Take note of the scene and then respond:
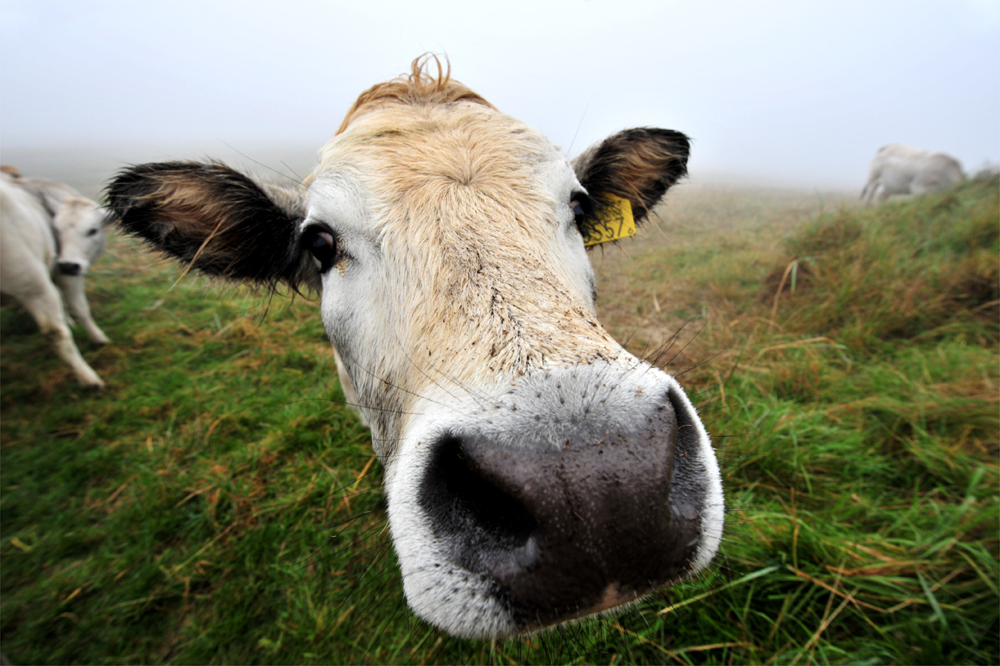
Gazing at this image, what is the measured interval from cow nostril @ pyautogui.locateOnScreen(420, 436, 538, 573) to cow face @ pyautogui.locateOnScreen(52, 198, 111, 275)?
25.5 ft

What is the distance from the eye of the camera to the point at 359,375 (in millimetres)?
1882

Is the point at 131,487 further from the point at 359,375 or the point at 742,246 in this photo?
the point at 742,246

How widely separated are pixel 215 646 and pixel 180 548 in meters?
1.01

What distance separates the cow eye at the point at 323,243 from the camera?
1.83 metres

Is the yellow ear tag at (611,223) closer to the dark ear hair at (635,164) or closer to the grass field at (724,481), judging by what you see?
the dark ear hair at (635,164)

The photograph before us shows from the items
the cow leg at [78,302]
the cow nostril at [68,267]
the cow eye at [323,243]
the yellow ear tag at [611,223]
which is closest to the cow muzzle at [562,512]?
the cow eye at [323,243]

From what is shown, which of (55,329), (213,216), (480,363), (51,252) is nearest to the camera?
(480,363)

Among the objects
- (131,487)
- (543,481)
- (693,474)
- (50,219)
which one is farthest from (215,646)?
(50,219)

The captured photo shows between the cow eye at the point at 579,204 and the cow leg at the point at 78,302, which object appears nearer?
the cow eye at the point at 579,204

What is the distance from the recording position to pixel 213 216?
7.21 feet

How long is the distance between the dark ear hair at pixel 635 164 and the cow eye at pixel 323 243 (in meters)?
1.81

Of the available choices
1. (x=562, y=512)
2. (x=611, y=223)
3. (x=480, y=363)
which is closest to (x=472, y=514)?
(x=562, y=512)

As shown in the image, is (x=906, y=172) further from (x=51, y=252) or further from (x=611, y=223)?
(x=51, y=252)

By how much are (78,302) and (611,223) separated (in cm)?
796
